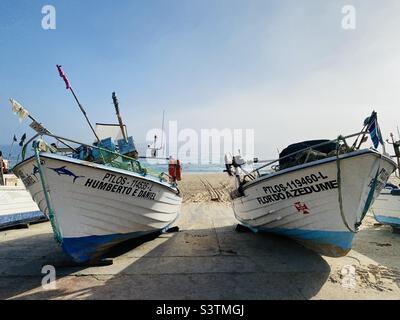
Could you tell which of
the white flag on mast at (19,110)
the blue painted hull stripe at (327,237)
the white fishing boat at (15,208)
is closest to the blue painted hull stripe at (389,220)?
the blue painted hull stripe at (327,237)

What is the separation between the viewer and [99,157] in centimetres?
593

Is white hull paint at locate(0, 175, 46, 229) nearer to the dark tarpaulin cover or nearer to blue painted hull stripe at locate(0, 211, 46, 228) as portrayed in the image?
blue painted hull stripe at locate(0, 211, 46, 228)

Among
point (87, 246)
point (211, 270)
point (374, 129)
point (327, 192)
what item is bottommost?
point (211, 270)

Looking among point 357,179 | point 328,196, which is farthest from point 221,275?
point 357,179

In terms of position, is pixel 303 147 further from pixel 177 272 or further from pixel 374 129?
pixel 177 272

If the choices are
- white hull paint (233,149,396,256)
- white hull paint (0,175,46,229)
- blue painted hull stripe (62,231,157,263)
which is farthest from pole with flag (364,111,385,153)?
white hull paint (0,175,46,229)

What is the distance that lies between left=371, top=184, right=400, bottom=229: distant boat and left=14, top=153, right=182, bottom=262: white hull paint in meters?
7.18

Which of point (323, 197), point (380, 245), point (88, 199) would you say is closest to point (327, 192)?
point (323, 197)

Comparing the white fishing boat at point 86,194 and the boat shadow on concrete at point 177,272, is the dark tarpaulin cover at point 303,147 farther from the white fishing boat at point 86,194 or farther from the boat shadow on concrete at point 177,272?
the white fishing boat at point 86,194

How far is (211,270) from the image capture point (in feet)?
16.3

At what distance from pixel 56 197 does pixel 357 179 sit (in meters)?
5.16

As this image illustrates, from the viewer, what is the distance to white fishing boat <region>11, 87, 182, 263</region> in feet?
15.6

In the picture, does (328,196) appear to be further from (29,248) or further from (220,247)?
(29,248)

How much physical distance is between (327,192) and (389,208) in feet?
17.0
